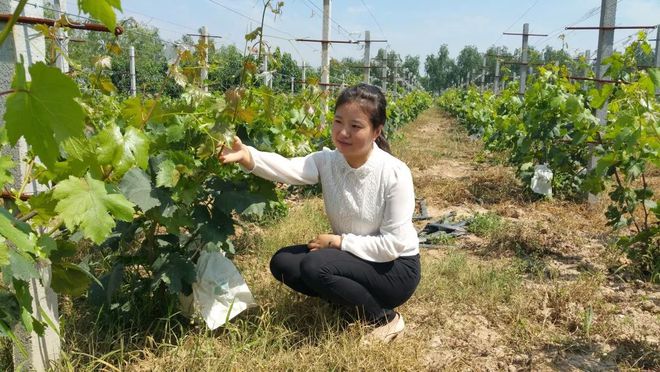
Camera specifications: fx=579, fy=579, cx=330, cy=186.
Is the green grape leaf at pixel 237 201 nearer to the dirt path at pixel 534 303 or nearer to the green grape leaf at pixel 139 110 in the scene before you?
the green grape leaf at pixel 139 110

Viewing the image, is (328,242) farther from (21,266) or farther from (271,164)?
(21,266)

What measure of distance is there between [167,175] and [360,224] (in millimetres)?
983

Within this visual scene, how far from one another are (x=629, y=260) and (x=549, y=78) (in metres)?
2.78

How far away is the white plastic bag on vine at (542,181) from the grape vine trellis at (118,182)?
366 cm

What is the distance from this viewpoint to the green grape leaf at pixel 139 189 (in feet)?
6.59

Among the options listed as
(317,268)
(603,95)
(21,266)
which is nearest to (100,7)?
(21,266)

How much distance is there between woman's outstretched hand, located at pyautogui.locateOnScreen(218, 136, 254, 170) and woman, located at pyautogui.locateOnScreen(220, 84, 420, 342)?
19 millimetres

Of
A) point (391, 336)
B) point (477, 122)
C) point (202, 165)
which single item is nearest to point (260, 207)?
point (202, 165)

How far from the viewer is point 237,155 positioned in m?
2.40

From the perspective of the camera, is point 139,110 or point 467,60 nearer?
point 139,110

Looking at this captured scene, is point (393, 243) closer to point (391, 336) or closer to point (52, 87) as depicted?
point (391, 336)

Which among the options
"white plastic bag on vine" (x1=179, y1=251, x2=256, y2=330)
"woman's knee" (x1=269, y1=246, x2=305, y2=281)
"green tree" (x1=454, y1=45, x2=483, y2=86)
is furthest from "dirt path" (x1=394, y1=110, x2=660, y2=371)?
"green tree" (x1=454, y1=45, x2=483, y2=86)

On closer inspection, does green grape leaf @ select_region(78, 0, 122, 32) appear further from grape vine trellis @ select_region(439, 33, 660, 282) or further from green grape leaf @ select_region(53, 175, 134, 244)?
grape vine trellis @ select_region(439, 33, 660, 282)

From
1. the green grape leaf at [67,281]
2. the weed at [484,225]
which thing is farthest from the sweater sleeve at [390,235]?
the weed at [484,225]
